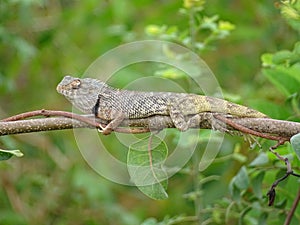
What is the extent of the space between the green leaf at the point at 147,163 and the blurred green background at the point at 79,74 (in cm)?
111

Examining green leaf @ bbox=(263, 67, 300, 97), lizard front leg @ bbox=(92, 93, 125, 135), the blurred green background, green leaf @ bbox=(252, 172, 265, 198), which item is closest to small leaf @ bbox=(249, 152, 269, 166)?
green leaf @ bbox=(252, 172, 265, 198)

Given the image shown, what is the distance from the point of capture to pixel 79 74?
3.22m

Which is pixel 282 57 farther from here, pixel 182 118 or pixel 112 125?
pixel 112 125

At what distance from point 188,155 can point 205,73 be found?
1.03 feet

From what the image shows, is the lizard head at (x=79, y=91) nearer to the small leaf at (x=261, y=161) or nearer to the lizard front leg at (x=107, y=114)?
the lizard front leg at (x=107, y=114)

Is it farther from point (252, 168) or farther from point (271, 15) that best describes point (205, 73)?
point (271, 15)

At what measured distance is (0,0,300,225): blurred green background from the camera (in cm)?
310

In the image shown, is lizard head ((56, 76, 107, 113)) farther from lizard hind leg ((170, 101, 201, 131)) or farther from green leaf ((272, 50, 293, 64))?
green leaf ((272, 50, 293, 64))

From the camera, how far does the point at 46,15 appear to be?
3928 mm

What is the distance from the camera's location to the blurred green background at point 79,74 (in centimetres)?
310

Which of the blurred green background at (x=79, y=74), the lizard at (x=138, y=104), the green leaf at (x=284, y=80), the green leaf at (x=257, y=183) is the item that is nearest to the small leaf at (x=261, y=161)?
the green leaf at (x=257, y=183)

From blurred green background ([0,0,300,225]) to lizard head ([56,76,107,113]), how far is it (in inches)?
35.2

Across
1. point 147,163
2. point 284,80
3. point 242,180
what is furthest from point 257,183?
point 147,163

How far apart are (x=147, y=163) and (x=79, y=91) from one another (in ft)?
1.05
